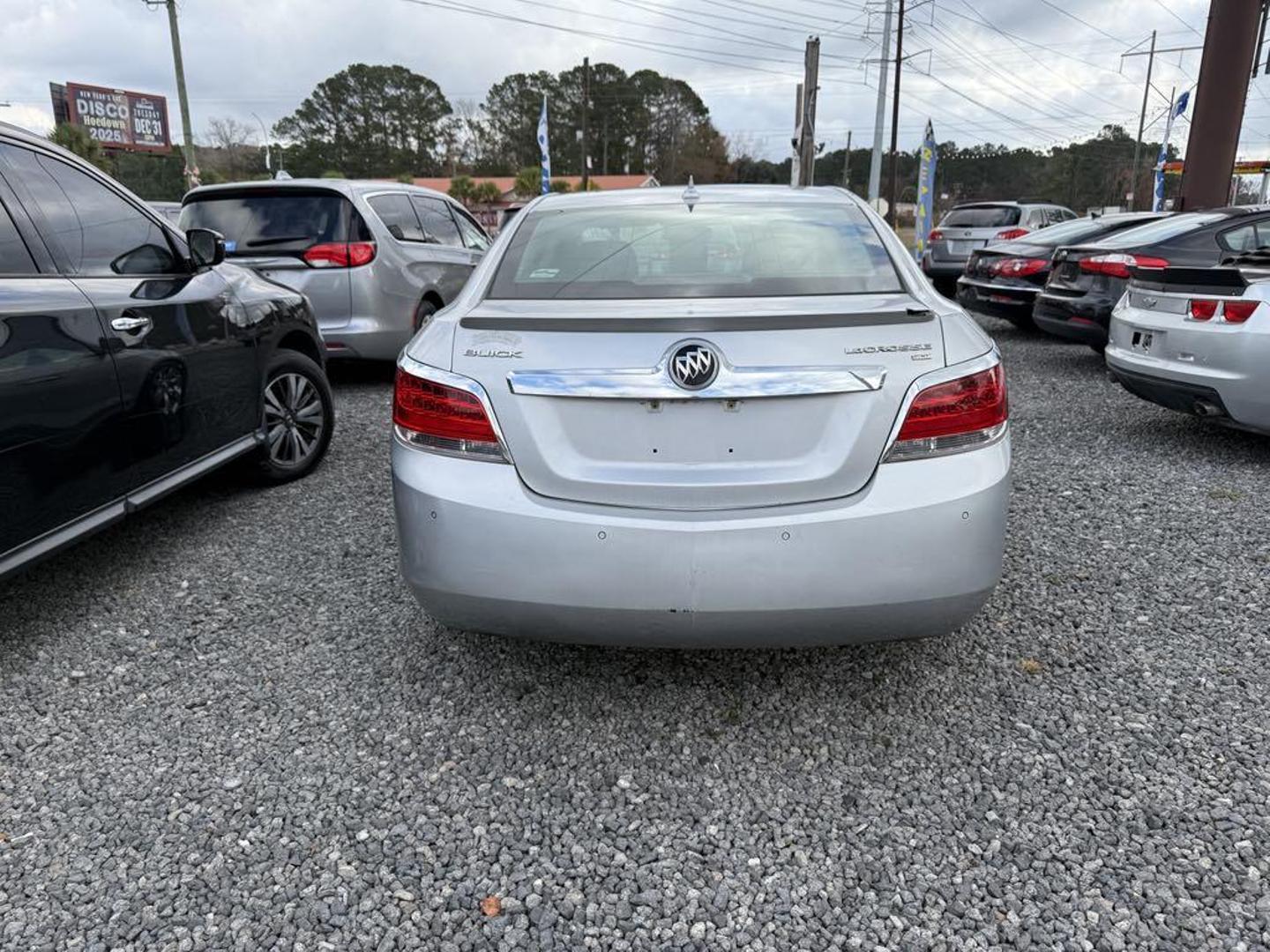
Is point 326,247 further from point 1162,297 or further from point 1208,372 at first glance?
point 1208,372

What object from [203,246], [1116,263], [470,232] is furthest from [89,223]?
[1116,263]

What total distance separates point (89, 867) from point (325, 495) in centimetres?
276

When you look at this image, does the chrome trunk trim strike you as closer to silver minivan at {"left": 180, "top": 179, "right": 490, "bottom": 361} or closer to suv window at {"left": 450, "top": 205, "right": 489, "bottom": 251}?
silver minivan at {"left": 180, "top": 179, "right": 490, "bottom": 361}

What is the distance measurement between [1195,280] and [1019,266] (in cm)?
468

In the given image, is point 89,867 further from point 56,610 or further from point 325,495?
point 325,495

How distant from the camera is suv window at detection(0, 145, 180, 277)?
3.17 meters

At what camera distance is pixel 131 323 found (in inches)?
130

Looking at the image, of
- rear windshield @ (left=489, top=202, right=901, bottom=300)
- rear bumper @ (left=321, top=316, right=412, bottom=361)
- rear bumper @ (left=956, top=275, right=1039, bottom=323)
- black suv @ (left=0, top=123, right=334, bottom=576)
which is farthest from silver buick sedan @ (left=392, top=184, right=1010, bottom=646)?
rear bumper @ (left=956, top=275, right=1039, bottom=323)

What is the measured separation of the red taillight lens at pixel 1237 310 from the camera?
4730mm

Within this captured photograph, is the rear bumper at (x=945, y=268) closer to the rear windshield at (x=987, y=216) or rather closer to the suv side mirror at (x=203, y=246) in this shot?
the rear windshield at (x=987, y=216)

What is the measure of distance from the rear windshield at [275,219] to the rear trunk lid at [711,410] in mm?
5196

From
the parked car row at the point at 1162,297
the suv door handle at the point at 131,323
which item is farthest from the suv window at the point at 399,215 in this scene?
the parked car row at the point at 1162,297

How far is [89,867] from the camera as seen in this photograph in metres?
2.04

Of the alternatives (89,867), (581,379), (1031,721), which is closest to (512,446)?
(581,379)
